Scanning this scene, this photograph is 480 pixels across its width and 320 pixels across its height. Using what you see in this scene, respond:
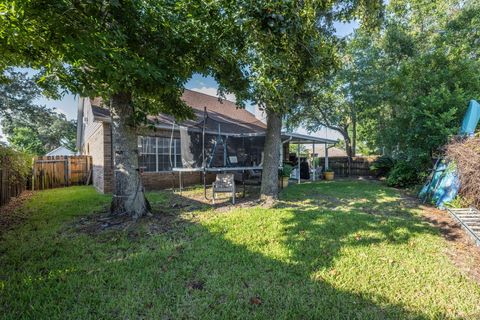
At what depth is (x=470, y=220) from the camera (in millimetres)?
4379

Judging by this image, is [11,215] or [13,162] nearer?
[11,215]

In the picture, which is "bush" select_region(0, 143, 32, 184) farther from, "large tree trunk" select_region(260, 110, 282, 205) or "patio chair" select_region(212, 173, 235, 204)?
"large tree trunk" select_region(260, 110, 282, 205)

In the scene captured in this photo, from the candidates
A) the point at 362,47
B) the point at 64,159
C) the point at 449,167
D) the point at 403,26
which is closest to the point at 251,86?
the point at 449,167

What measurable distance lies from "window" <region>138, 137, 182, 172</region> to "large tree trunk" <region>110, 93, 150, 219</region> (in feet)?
14.6

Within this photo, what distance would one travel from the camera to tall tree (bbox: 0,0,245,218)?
3.37 metres

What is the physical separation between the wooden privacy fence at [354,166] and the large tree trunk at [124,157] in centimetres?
1585

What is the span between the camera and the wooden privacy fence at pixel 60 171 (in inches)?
447

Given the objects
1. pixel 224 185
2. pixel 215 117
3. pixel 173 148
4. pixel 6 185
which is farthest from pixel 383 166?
pixel 6 185

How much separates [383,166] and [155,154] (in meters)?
13.2

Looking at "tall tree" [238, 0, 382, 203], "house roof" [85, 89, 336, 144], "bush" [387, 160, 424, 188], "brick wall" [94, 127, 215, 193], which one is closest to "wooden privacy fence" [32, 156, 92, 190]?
"brick wall" [94, 127, 215, 193]

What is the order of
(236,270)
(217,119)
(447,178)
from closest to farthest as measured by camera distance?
1. (236,270)
2. (447,178)
3. (217,119)

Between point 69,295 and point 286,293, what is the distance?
235cm

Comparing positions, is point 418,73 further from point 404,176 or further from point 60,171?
point 60,171

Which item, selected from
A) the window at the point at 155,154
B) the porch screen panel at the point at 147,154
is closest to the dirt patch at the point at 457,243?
the window at the point at 155,154
